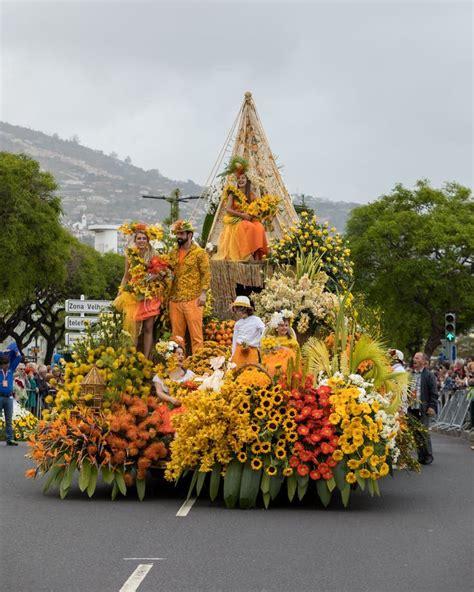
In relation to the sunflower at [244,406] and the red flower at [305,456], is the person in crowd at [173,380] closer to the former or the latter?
the sunflower at [244,406]

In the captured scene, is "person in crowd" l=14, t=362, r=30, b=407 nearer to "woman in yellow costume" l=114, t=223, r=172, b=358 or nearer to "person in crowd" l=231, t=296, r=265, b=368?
"woman in yellow costume" l=114, t=223, r=172, b=358

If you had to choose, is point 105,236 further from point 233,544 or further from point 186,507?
point 233,544

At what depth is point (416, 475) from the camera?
61.6 ft

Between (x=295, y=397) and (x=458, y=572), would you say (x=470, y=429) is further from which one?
(x=458, y=572)

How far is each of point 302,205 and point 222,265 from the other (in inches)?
236

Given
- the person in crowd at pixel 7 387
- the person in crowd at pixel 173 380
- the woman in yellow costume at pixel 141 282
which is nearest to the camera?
the person in crowd at pixel 173 380

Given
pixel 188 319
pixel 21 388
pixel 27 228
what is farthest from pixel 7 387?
pixel 27 228

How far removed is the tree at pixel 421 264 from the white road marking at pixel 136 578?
168 feet

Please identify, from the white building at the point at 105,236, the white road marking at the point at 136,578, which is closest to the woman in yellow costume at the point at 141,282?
the white road marking at the point at 136,578

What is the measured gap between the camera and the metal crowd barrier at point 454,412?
104 ft

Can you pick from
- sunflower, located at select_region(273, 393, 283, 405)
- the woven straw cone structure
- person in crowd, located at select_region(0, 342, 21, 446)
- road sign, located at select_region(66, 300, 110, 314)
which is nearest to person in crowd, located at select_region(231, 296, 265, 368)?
sunflower, located at select_region(273, 393, 283, 405)

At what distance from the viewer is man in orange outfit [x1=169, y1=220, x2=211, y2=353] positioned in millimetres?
18172

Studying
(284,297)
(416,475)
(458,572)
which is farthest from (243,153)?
(458,572)

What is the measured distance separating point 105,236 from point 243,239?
139m
